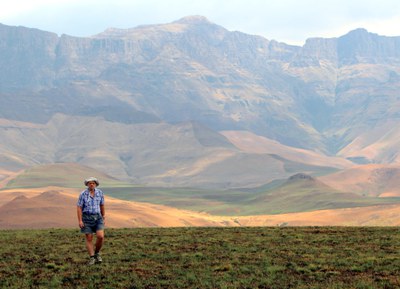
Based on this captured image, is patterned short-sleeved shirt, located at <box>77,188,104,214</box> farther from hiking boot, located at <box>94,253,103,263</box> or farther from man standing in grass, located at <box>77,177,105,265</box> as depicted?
hiking boot, located at <box>94,253,103,263</box>

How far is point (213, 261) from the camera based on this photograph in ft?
108

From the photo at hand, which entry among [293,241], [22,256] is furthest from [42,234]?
[293,241]

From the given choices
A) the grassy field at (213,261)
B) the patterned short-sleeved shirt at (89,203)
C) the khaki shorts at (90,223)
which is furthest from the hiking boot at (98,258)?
the patterned short-sleeved shirt at (89,203)

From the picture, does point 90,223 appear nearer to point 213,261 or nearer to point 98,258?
point 98,258

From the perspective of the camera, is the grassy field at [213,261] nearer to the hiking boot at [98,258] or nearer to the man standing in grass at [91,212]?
the hiking boot at [98,258]

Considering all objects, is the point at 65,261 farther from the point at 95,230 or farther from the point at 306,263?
the point at 306,263

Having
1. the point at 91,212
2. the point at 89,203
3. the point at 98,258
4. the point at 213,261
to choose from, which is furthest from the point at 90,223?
the point at 213,261

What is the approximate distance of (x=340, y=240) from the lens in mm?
40281

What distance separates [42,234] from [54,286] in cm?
2096

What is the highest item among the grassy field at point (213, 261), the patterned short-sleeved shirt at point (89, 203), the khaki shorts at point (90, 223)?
the patterned short-sleeved shirt at point (89, 203)

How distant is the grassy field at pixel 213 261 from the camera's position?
28.2 m

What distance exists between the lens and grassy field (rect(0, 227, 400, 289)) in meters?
28.2

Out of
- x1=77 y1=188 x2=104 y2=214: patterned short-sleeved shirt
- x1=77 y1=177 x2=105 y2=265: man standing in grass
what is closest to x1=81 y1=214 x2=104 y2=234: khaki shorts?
x1=77 y1=177 x2=105 y2=265: man standing in grass

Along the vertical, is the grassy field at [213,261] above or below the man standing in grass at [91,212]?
below
